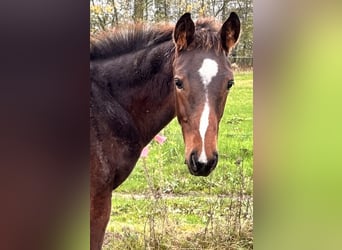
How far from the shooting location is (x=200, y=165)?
2768mm

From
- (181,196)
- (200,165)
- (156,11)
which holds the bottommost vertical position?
(181,196)

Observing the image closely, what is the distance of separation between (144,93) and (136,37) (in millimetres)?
342

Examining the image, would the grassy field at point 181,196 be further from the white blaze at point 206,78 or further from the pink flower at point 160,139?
the white blaze at point 206,78

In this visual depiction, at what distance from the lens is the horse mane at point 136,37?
276 cm

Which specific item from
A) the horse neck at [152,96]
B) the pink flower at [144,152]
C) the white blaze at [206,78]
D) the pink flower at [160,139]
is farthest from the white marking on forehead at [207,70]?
the pink flower at [144,152]

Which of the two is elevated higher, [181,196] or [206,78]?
[206,78]

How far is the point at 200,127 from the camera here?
2725 millimetres

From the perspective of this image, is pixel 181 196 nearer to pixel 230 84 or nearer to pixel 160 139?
pixel 160 139

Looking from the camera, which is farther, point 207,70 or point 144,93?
point 144,93

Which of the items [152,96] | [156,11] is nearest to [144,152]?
[152,96]

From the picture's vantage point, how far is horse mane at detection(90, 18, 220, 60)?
2764 millimetres

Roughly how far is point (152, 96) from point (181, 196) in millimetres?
633
